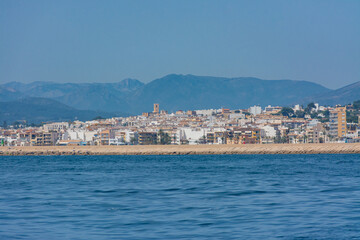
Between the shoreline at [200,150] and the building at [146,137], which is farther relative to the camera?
the building at [146,137]

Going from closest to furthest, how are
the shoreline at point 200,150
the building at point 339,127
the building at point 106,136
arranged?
the shoreline at point 200,150, the building at point 339,127, the building at point 106,136

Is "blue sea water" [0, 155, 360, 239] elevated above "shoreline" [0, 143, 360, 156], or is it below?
below

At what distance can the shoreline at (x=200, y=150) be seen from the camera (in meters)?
80.5

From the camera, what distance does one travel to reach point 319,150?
7988 cm

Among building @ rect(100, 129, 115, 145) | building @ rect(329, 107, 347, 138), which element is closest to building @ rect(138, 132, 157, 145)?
building @ rect(100, 129, 115, 145)

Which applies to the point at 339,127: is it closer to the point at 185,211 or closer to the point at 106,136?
the point at 106,136

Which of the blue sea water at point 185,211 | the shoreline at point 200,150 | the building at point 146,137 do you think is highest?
the building at point 146,137

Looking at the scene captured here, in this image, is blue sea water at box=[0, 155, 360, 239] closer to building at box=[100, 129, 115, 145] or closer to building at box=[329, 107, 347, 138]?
building at box=[329, 107, 347, 138]

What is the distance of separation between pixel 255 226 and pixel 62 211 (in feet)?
18.1

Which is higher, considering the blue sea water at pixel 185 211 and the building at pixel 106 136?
the building at pixel 106 136

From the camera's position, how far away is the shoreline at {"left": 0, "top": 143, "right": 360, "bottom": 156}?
264 feet

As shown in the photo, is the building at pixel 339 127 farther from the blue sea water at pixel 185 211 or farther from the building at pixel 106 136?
the blue sea water at pixel 185 211

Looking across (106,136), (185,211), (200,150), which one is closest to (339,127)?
(200,150)

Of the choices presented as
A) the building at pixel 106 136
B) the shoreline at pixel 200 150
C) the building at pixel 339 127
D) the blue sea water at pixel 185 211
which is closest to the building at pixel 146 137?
the building at pixel 106 136
